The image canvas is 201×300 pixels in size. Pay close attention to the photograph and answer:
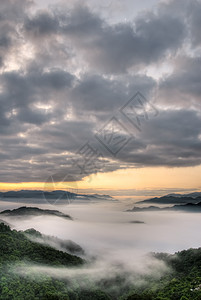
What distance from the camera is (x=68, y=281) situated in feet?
433

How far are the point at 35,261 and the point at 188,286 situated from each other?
85.7 meters

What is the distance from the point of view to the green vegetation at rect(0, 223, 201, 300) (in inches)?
4203

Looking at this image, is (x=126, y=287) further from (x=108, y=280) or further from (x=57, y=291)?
(x=57, y=291)

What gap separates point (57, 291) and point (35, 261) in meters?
39.3

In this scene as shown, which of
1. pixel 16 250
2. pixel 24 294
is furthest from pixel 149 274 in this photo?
pixel 24 294

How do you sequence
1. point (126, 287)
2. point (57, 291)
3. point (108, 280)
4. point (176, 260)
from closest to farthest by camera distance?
point (57, 291) < point (126, 287) < point (108, 280) < point (176, 260)

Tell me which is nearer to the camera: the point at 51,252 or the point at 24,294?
the point at 24,294

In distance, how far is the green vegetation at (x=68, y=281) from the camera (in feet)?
350

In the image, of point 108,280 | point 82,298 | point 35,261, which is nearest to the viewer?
point 82,298

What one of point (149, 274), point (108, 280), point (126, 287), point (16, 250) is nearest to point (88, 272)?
point (108, 280)

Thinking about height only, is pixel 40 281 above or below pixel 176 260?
above

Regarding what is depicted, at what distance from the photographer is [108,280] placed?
184125 mm

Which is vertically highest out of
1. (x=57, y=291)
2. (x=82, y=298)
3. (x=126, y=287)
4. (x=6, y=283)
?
(x=6, y=283)

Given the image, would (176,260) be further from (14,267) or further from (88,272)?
(14,267)
